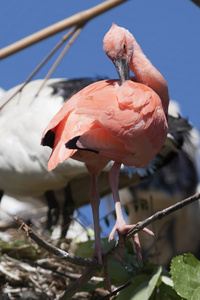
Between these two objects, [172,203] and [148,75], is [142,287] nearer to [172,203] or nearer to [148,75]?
[148,75]

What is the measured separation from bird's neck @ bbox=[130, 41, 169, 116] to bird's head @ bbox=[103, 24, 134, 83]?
0.06 metres

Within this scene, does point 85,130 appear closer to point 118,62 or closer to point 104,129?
point 104,129

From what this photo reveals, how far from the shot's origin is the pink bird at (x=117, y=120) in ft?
5.66

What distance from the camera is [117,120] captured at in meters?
1.75

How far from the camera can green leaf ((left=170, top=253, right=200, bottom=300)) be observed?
2.04 meters

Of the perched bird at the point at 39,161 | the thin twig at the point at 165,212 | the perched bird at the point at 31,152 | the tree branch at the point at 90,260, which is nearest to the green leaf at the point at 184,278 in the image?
the tree branch at the point at 90,260

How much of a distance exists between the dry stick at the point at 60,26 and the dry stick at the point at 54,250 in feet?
1.45

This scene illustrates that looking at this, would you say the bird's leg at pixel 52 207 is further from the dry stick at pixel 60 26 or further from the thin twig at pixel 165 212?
the dry stick at pixel 60 26

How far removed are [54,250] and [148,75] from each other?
2.34 feet

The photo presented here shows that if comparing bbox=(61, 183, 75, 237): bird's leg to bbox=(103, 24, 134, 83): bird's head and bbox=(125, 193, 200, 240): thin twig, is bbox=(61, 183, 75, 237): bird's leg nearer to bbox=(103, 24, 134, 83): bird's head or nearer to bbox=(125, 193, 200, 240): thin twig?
bbox=(103, 24, 134, 83): bird's head

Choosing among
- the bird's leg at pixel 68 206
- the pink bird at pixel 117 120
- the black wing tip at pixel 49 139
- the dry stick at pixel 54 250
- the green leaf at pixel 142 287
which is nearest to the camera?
the dry stick at pixel 54 250

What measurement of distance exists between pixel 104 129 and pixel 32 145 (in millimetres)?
1808

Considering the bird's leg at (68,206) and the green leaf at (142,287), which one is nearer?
the green leaf at (142,287)

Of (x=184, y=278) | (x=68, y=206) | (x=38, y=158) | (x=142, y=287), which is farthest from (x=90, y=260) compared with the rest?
(x=68, y=206)
